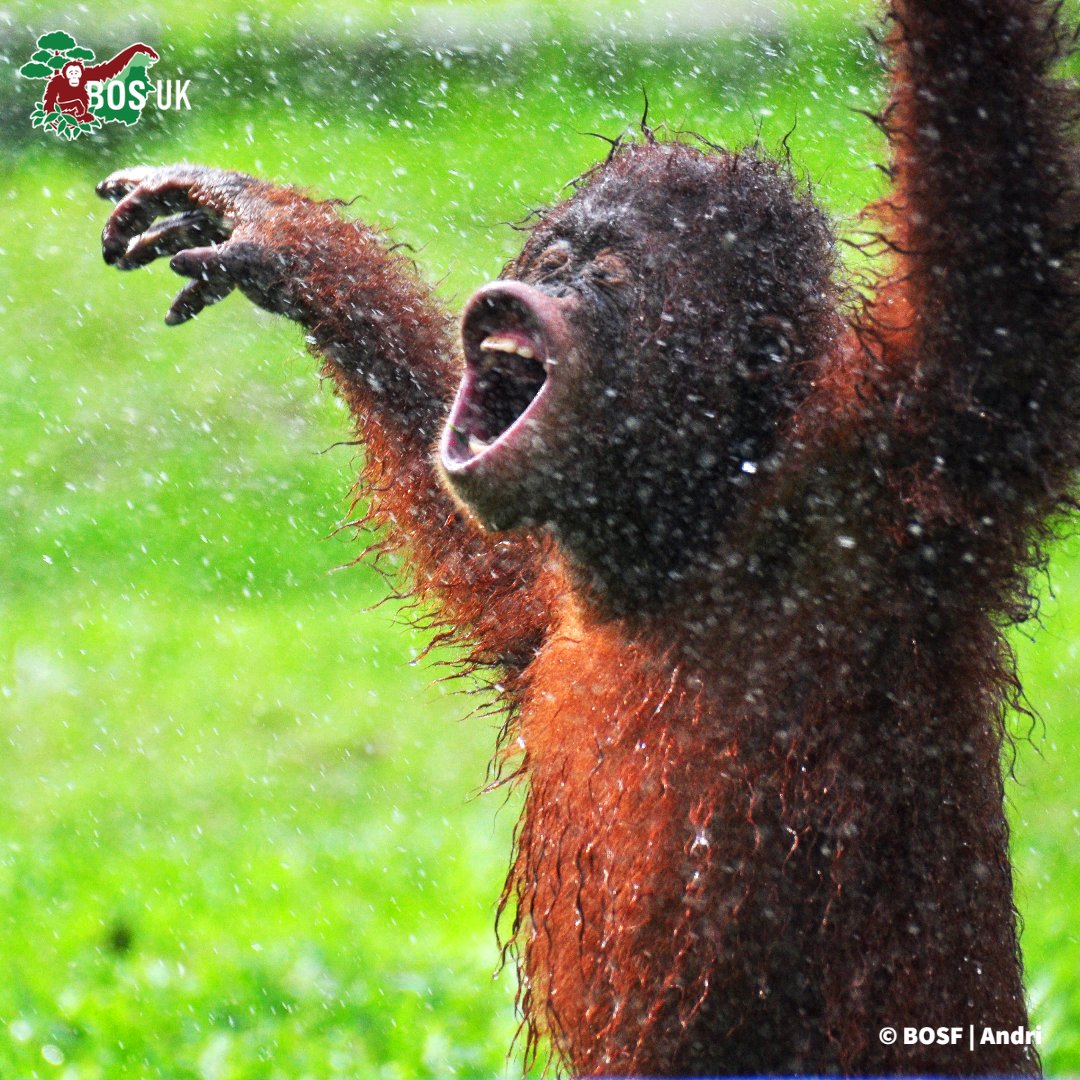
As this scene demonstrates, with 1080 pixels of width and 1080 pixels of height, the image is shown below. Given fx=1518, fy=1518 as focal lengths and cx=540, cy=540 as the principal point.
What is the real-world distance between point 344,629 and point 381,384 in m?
5.26

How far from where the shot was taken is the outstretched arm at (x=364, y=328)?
11.4 feet

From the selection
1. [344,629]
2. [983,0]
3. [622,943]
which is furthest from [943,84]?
[344,629]

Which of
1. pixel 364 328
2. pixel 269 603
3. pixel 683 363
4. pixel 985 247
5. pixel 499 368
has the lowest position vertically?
pixel 269 603

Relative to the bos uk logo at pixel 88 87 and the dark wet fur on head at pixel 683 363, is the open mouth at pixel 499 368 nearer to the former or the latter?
the dark wet fur on head at pixel 683 363

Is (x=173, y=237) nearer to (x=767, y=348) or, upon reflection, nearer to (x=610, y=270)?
(x=610, y=270)

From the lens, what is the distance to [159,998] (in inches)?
187

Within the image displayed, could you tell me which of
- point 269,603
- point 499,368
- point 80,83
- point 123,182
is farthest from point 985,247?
point 80,83

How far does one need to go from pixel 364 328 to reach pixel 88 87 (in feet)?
27.8

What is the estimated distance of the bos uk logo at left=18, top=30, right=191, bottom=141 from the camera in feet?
35.9

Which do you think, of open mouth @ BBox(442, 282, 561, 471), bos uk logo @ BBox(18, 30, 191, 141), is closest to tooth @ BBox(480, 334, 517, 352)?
open mouth @ BBox(442, 282, 561, 471)

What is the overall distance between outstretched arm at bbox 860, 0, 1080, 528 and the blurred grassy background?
0.84 ft

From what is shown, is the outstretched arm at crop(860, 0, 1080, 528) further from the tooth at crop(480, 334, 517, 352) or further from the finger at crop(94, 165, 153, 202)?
the finger at crop(94, 165, 153, 202)

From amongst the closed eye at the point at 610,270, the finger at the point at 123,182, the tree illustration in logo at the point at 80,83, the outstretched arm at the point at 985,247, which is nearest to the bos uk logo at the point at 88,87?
the tree illustration in logo at the point at 80,83

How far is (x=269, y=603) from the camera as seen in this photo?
29.8 feet
